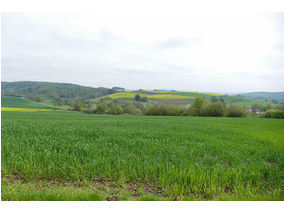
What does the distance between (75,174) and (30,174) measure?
109 cm

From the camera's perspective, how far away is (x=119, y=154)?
4.78m

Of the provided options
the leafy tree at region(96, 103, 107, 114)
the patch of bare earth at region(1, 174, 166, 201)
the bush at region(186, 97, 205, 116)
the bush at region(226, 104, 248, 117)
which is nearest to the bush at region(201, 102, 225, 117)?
the bush at region(186, 97, 205, 116)

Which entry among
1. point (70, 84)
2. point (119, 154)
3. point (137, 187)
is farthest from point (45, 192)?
point (70, 84)

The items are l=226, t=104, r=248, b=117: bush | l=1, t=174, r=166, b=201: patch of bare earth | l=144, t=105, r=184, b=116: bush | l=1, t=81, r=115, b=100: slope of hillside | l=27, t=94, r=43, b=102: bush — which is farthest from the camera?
l=1, t=81, r=115, b=100: slope of hillside

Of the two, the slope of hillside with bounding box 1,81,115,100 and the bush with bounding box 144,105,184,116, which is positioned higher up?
the slope of hillside with bounding box 1,81,115,100

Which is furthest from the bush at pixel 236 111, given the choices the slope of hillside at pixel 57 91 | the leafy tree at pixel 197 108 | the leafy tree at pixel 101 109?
the slope of hillside at pixel 57 91

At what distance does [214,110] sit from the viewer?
38.9 metres

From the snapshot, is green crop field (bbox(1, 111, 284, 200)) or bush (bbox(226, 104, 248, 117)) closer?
green crop field (bbox(1, 111, 284, 200))

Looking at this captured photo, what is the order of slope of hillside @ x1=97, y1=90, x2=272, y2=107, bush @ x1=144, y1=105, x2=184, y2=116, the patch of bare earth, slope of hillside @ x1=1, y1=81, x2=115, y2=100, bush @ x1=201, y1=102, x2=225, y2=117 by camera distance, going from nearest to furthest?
the patch of bare earth
bush @ x1=201, y1=102, x2=225, y2=117
bush @ x1=144, y1=105, x2=184, y2=116
slope of hillside @ x1=97, y1=90, x2=272, y2=107
slope of hillside @ x1=1, y1=81, x2=115, y2=100

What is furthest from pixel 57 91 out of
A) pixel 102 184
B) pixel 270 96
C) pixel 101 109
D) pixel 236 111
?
pixel 270 96

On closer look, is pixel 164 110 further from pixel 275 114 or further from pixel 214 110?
pixel 275 114

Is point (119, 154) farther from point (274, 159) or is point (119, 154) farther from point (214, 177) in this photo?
point (274, 159)

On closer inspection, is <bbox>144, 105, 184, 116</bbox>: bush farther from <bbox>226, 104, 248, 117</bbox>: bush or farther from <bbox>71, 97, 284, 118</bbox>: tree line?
<bbox>226, 104, 248, 117</bbox>: bush

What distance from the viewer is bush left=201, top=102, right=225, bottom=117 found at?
38.8m
